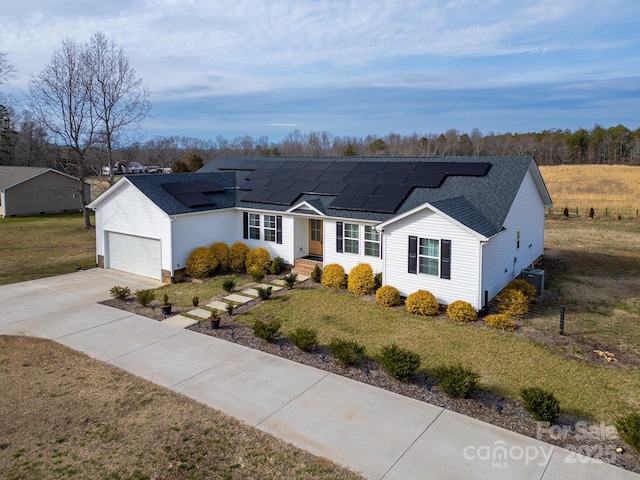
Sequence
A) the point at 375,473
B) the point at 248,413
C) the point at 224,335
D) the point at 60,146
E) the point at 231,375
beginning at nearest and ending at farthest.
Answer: the point at 375,473
the point at 248,413
the point at 231,375
the point at 224,335
the point at 60,146

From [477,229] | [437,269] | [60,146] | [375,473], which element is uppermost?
[60,146]

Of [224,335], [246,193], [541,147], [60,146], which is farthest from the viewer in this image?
[541,147]

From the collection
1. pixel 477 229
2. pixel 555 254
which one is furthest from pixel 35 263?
pixel 555 254

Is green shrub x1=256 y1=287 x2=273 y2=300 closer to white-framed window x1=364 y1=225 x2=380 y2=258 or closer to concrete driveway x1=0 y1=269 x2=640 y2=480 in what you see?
concrete driveway x1=0 y1=269 x2=640 y2=480

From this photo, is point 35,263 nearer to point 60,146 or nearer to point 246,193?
point 246,193

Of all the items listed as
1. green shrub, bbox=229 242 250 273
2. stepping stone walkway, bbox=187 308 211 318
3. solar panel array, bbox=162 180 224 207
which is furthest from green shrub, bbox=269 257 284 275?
stepping stone walkway, bbox=187 308 211 318
